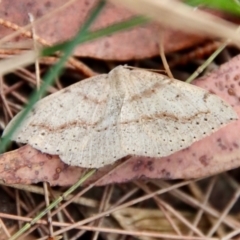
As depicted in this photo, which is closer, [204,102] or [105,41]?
[204,102]

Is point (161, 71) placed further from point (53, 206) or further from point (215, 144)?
point (53, 206)

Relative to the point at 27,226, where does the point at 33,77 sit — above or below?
above

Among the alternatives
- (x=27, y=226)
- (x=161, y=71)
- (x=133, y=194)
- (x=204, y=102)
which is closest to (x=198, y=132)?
(x=204, y=102)

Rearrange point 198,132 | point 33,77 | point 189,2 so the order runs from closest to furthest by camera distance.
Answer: point 189,2 < point 198,132 < point 33,77

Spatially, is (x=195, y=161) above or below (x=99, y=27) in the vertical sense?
below

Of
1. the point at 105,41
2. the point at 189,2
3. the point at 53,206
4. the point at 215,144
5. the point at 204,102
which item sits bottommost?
the point at 53,206

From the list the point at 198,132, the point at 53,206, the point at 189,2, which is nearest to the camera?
the point at 189,2

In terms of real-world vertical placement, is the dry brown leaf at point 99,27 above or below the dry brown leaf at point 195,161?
above

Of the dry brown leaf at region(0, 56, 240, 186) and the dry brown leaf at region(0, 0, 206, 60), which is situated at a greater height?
the dry brown leaf at region(0, 0, 206, 60)
